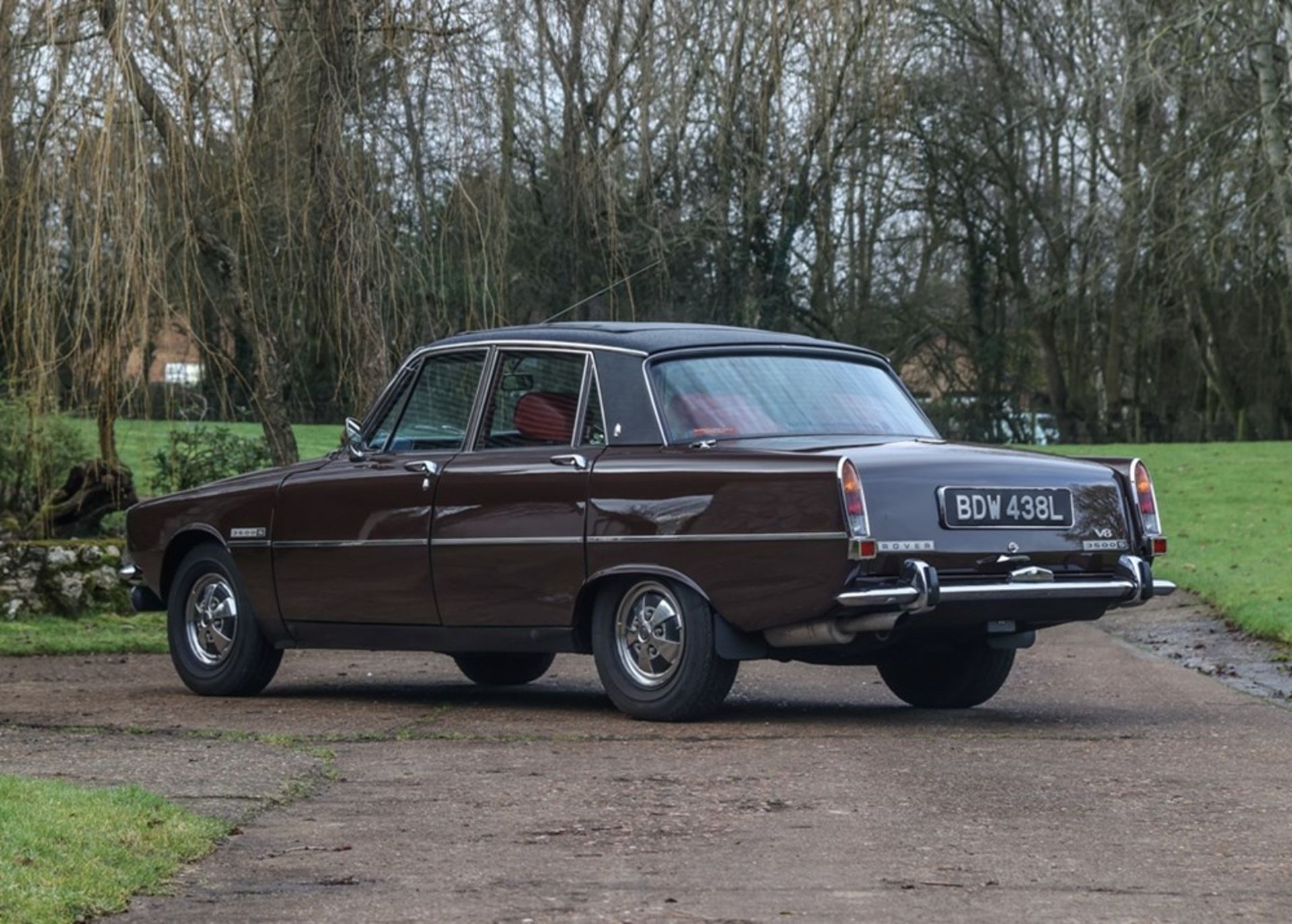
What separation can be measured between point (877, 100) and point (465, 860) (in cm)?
1179

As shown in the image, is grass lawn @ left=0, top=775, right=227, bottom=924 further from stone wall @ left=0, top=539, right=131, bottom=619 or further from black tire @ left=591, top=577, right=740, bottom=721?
stone wall @ left=0, top=539, right=131, bottom=619

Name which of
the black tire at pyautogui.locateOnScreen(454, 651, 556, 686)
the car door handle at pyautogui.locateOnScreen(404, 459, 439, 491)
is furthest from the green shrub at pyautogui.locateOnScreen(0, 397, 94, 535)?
the car door handle at pyautogui.locateOnScreen(404, 459, 439, 491)

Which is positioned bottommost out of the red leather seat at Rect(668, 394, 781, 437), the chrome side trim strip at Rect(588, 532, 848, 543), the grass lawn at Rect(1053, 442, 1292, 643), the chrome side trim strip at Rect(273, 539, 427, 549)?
the grass lawn at Rect(1053, 442, 1292, 643)

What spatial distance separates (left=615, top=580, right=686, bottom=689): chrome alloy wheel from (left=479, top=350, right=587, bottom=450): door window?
892 mm

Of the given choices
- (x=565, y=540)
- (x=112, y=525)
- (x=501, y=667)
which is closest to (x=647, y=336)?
(x=565, y=540)

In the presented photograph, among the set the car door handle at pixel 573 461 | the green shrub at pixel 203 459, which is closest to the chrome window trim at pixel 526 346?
the car door handle at pixel 573 461

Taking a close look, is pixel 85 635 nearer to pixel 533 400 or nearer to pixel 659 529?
pixel 533 400

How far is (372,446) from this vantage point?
11.2 m

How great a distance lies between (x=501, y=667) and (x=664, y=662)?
2.75m

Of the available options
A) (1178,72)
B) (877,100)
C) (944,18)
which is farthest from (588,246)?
(944,18)

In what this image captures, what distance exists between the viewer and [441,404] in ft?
36.0

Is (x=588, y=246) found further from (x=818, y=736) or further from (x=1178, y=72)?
(x=1178, y=72)

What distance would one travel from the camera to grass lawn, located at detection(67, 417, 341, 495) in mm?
14742

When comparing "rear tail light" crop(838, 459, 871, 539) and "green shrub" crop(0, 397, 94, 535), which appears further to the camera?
"green shrub" crop(0, 397, 94, 535)
